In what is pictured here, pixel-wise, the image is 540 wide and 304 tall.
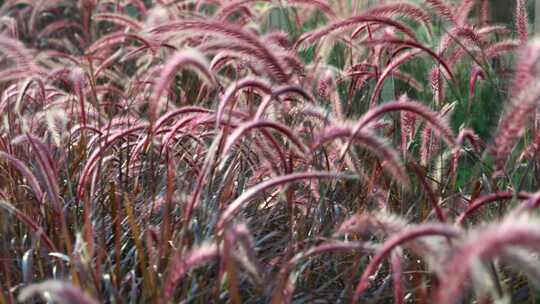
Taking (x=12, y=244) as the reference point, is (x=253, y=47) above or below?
above

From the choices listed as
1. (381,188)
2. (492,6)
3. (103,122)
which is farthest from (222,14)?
(492,6)

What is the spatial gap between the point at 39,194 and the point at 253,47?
0.69 m

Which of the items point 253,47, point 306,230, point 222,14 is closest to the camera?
point 253,47

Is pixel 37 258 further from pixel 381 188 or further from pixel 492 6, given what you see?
pixel 492 6

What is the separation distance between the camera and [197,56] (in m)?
2.03

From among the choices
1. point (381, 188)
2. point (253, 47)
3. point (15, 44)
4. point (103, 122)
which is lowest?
point (103, 122)

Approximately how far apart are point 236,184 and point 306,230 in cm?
43

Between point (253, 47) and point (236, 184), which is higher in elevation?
point (253, 47)

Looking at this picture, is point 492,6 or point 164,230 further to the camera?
point 492,6

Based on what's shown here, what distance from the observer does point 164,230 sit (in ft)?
7.39

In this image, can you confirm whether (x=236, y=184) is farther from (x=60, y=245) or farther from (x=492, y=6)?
(x=492, y=6)

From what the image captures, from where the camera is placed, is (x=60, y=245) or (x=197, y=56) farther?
(x=60, y=245)

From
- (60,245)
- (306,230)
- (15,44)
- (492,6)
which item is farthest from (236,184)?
(492,6)

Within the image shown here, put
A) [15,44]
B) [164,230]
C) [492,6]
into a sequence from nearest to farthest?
[164,230] → [15,44] → [492,6]
